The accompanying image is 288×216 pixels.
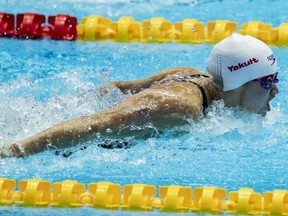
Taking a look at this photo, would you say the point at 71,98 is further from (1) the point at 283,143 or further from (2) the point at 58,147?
(1) the point at 283,143

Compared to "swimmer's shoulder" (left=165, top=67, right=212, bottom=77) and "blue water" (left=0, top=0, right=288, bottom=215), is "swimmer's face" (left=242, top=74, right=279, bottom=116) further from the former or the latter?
"swimmer's shoulder" (left=165, top=67, right=212, bottom=77)

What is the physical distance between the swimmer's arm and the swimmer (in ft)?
0.57

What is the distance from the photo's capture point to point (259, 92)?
4.31m

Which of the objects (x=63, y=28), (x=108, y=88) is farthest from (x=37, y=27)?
(x=108, y=88)

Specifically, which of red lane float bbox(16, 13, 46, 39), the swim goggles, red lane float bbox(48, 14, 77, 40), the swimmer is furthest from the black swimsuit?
red lane float bbox(16, 13, 46, 39)

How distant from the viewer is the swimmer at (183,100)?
402 centimetres

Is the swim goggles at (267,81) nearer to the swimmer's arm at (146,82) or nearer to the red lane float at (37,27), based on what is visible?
the swimmer's arm at (146,82)

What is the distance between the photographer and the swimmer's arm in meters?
4.75

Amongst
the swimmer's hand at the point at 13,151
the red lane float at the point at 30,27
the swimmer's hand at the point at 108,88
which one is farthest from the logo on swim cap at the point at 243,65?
the red lane float at the point at 30,27

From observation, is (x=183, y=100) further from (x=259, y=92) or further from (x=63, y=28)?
(x=63, y=28)

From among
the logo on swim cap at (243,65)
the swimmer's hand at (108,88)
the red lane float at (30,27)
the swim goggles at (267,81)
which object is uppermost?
the logo on swim cap at (243,65)

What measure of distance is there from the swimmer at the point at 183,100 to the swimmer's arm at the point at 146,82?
0.17 metres

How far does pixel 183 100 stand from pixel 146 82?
804mm

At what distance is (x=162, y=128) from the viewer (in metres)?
4.18
